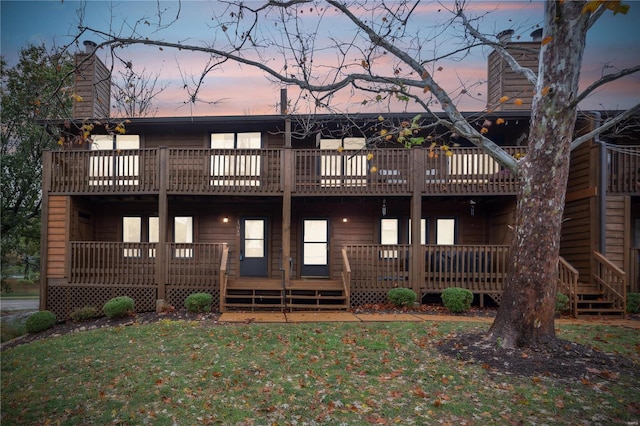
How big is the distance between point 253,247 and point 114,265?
4528mm

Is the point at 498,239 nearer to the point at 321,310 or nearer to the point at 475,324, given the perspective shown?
the point at 475,324

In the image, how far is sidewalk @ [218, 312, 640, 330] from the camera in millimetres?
9430

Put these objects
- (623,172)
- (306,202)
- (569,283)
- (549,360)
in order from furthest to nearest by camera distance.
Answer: (306,202)
(623,172)
(569,283)
(549,360)

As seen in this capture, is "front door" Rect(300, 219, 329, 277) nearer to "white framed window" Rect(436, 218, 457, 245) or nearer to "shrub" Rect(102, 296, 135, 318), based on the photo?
"white framed window" Rect(436, 218, 457, 245)

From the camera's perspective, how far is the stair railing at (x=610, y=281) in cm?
1018

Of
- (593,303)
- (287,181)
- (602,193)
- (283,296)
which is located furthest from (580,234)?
(283,296)

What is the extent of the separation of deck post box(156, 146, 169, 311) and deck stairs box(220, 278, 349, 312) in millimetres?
1993

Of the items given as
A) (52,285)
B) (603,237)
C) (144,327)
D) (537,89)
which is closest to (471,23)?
(537,89)

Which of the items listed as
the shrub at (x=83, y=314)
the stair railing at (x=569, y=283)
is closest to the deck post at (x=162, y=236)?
the shrub at (x=83, y=314)

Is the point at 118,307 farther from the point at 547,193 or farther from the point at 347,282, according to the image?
the point at 547,193

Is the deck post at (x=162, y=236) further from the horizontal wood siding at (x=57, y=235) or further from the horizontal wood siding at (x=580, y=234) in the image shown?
the horizontal wood siding at (x=580, y=234)

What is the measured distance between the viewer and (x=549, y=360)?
18.9ft

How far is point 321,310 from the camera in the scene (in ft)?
36.4

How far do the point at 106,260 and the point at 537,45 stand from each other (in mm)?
16807
